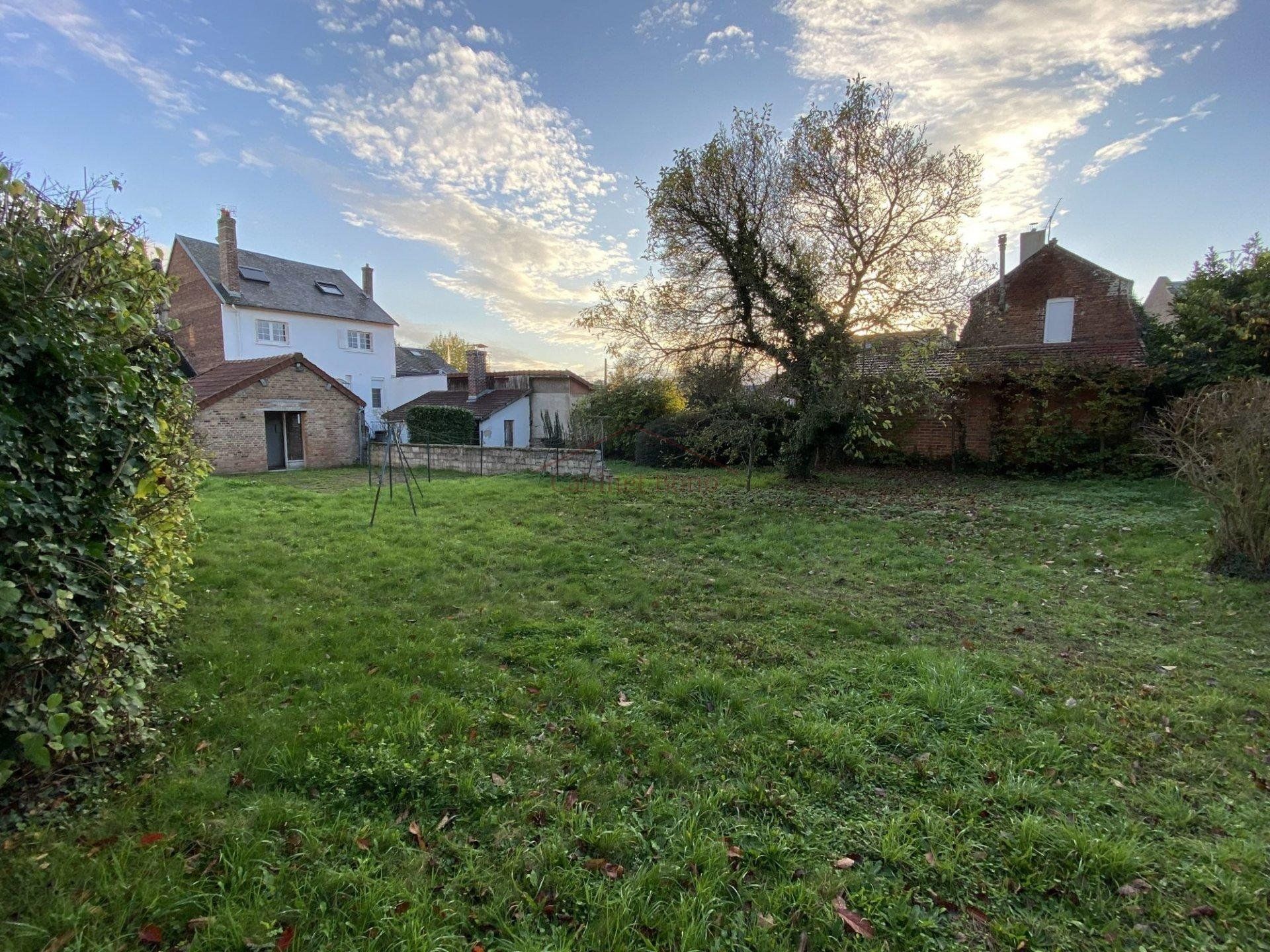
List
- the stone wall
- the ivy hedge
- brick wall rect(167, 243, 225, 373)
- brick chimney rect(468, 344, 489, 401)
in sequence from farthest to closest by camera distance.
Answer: brick chimney rect(468, 344, 489, 401)
brick wall rect(167, 243, 225, 373)
the stone wall
the ivy hedge

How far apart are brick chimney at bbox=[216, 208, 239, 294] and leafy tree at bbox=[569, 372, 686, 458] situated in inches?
626

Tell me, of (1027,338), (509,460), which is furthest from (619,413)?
(1027,338)

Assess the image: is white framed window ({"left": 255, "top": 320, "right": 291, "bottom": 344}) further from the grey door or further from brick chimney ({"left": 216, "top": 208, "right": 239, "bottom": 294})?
the grey door

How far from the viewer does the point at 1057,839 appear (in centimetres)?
233

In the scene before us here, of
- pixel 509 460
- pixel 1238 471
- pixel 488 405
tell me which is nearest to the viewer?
pixel 1238 471

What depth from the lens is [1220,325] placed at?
41.7 feet

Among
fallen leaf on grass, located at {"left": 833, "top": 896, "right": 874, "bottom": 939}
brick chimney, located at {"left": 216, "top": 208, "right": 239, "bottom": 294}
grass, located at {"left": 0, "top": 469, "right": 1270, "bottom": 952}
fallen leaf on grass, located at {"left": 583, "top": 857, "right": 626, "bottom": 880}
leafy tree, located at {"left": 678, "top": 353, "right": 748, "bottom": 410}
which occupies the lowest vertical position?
fallen leaf on grass, located at {"left": 833, "top": 896, "right": 874, "bottom": 939}

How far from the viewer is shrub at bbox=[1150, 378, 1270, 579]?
5.65 meters

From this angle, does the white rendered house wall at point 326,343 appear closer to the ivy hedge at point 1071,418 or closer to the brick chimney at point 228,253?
the brick chimney at point 228,253

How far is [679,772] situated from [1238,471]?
23.0 feet

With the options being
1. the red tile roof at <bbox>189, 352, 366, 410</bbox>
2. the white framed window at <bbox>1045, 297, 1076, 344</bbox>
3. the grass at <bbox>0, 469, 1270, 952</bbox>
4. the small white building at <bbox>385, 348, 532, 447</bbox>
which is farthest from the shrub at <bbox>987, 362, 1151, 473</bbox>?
the red tile roof at <bbox>189, 352, 366, 410</bbox>

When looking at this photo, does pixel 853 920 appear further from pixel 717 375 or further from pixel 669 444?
pixel 669 444

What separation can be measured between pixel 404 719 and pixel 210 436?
17783 mm

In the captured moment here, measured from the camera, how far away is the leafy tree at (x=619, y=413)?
71.7ft
